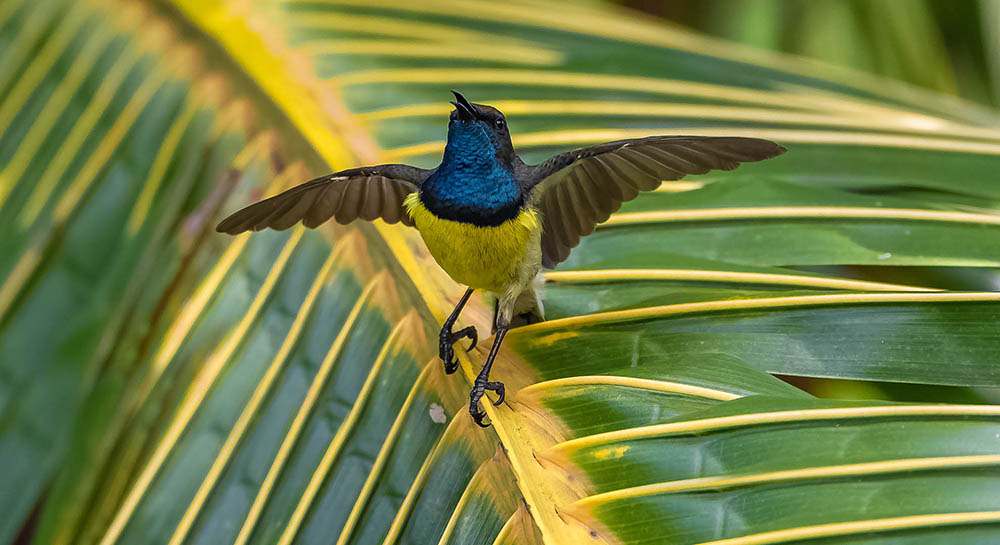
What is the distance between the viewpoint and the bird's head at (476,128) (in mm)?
1226

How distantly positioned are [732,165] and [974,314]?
0.39 meters

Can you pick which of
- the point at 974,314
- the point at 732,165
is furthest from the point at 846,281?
the point at 732,165

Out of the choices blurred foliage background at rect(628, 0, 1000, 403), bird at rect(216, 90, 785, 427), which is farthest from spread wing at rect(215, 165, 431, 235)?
blurred foliage background at rect(628, 0, 1000, 403)

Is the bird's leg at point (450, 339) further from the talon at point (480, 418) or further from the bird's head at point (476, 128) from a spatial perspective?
the bird's head at point (476, 128)

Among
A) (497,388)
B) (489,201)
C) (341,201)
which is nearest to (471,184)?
(489,201)

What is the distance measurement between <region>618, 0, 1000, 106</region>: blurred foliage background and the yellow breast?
180 centimetres

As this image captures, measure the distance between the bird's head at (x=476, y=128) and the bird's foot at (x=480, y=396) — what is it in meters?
0.34


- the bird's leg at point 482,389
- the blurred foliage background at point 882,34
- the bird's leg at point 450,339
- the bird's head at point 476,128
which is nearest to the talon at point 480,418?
the bird's leg at point 482,389

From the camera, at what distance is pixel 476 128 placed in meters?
1.23

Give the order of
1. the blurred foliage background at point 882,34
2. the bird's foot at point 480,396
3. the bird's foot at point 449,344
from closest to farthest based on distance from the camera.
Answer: the bird's foot at point 480,396
the bird's foot at point 449,344
the blurred foliage background at point 882,34

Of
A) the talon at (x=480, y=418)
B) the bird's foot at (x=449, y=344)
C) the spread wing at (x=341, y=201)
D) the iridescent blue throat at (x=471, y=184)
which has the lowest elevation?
the talon at (x=480, y=418)

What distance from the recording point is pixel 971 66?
2.95 meters

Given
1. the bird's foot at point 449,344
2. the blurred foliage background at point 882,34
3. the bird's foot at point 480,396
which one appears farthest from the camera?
the blurred foliage background at point 882,34

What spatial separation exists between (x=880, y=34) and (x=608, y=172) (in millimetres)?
1992
